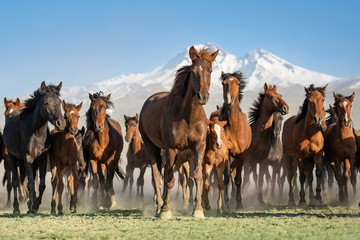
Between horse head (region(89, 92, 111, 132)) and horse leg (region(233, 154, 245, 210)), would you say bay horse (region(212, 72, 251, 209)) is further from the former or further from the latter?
horse head (region(89, 92, 111, 132))

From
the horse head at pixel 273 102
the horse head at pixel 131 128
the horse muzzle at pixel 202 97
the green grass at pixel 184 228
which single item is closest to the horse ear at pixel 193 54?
the horse muzzle at pixel 202 97

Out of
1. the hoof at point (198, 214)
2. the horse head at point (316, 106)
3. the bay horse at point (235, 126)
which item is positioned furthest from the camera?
the horse head at point (316, 106)

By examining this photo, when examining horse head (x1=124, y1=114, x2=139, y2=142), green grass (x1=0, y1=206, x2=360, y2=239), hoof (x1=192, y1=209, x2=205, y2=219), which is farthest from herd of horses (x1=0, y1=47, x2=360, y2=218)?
horse head (x1=124, y1=114, x2=139, y2=142)

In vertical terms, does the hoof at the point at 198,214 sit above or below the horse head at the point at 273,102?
below

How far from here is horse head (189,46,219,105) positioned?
9.23 m

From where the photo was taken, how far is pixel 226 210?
1133 centimetres

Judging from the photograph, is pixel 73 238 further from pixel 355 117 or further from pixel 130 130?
pixel 355 117

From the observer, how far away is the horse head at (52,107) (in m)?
11.2

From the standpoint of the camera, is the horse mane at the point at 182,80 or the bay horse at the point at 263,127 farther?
the bay horse at the point at 263,127

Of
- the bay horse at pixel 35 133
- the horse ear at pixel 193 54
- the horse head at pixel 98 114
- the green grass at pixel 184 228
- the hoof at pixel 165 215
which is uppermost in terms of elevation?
the horse ear at pixel 193 54

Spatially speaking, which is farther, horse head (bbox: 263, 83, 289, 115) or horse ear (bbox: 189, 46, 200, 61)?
horse head (bbox: 263, 83, 289, 115)

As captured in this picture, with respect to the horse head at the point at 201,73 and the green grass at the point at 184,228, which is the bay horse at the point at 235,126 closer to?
the horse head at the point at 201,73

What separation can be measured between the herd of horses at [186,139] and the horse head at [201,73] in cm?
2

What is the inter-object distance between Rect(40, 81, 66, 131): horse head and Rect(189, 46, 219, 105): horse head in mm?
3146
